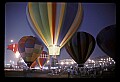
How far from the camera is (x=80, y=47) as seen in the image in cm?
456

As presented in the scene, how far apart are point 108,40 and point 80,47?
15.4 inches

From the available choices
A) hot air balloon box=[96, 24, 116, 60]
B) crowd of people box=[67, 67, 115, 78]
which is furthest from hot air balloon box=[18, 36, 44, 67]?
hot air balloon box=[96, 24, 116, 60]

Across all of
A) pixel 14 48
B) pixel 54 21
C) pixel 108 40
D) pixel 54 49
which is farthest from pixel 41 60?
pixel 108 40

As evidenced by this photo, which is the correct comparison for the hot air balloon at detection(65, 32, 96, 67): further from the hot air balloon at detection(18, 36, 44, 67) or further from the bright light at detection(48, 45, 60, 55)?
the hot air balloon at detection(18, 36, 44, 67)

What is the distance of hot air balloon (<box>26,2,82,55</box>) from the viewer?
4.46 meters

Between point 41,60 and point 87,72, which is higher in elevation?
point 41,60

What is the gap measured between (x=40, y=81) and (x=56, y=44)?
0.55 meters

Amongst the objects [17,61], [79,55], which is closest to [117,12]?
[79,55]

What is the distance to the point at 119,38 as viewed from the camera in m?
4.50

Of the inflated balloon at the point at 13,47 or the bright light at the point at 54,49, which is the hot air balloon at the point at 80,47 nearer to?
the bright light at the point at 54,49

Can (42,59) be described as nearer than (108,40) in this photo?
Yes

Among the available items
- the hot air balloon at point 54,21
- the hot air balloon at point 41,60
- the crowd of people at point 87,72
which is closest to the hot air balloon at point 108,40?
the crowd of people at point 87,72

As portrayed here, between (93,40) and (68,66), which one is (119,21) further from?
(68,66)

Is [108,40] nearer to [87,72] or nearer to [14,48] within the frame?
[87,72]
